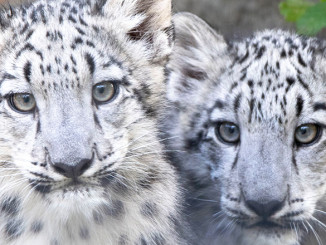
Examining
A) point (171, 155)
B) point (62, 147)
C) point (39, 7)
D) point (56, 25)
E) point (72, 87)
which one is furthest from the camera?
point (171, 155)

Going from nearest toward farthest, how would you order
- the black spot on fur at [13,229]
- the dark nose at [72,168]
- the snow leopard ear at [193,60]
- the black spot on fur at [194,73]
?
the dark nose at [72,168]
the black spot on fur at [13,229]
the snow leopard ear at [193,60]
the black spot on fur at [194,73]

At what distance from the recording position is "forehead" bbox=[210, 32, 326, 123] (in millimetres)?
3613

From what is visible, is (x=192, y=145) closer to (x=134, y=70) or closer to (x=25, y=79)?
→ (x=134, y=70)

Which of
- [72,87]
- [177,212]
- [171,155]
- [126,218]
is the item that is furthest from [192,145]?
[72,87]

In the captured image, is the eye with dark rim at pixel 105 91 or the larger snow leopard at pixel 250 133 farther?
the larger snow leopard at pixel 250 133

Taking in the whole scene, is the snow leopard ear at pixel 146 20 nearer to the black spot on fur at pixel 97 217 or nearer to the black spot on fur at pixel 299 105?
the black spot on fur at pixel 299 105

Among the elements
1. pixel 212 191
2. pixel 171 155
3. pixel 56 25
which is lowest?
pixel 212 191

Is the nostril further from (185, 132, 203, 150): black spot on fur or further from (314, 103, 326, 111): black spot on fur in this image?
(314, 103, 326, 111): black spot on fur

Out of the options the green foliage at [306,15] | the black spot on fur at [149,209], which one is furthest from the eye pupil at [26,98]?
the green foliage at [306,15]

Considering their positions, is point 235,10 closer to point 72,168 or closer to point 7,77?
point 7,77

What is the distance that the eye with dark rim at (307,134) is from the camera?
3.64 m

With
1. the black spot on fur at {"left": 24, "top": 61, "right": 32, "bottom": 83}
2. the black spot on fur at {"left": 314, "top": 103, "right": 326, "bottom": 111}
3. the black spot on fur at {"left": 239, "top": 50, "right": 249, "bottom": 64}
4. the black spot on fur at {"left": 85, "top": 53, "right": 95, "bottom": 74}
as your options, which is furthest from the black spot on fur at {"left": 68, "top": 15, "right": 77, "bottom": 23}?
the black spot on fur at {"left": 314, "top": 103, "right": 326, "bottom": 111}

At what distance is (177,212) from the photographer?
3.69 metres

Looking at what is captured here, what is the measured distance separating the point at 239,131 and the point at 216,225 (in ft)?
2.43
